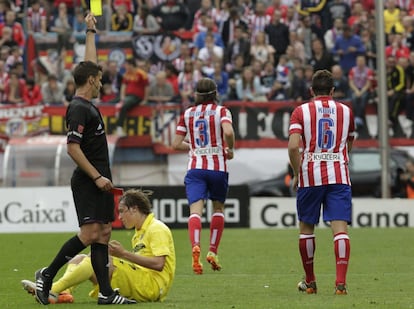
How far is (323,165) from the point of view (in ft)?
39.6

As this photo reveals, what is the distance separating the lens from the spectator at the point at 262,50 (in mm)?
30656

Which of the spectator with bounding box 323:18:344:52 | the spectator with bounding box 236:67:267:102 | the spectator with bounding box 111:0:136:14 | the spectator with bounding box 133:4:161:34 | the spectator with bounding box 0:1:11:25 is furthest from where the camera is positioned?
the spectator with bounding box 0:1:11:25

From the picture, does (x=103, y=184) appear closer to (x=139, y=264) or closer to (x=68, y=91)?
(x=139, y=264)

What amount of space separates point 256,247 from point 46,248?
3.12m

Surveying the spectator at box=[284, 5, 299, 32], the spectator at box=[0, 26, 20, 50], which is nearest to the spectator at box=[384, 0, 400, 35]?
the spectator at box=[284, 5, 299, 32]

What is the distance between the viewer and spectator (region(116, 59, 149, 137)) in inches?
1162

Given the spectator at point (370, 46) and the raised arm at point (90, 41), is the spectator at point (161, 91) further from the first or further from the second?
the raised arm at point (90, 41)

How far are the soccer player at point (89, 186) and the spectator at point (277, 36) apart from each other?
802 inches

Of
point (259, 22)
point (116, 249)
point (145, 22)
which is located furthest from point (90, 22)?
point (145, 22)

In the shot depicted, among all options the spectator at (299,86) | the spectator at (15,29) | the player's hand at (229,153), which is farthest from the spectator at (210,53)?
the player's hand at (229,153)

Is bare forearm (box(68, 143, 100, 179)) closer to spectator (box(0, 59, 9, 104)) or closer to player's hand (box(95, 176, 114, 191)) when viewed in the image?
player's hand (box(95, 176, 114, 191))

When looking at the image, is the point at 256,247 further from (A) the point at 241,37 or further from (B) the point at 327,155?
(A) the point at 241,37

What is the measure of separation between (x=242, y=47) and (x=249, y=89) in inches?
57.1

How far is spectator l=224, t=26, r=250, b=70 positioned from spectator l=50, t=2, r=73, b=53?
3974 millimetres
